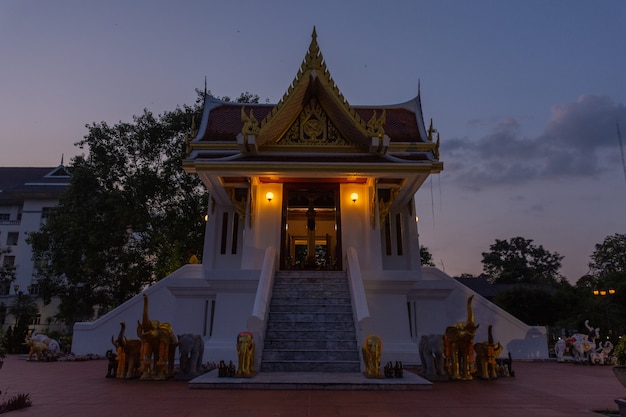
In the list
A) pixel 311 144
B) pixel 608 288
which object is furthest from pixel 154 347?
pixel 608 288

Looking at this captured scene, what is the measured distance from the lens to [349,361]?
6.97 meters

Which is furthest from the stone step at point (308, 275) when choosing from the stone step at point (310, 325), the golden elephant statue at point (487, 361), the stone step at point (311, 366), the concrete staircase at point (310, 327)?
the golden elephant statue at point (487, 361)

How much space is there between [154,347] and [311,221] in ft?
26.9

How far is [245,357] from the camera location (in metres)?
6.31

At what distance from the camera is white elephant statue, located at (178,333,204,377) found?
709 centimetres

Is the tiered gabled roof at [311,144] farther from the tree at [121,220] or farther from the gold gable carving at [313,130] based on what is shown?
the tree at [121,220]

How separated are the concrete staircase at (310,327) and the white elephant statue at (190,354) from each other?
1139mm

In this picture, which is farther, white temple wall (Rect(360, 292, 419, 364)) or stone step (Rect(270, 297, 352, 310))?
white temple wall (Rect(360, 292, 419, 364))

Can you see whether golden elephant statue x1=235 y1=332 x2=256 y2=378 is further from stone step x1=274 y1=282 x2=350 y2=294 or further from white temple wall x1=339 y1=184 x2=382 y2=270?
white temple wall x1=339 y1=184 x2=382 y2=270

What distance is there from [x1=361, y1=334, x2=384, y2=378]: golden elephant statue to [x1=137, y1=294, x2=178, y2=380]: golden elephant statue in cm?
318

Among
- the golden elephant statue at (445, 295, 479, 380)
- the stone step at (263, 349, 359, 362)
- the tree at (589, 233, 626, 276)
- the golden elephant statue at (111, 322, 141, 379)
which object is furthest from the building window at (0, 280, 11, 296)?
the tree at (589, 233, 626, 276)

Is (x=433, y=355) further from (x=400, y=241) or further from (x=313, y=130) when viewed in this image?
(x=400, y=241)

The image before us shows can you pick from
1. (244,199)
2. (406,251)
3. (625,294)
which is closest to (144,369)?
(244,199)

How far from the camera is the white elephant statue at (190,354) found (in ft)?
23.3
